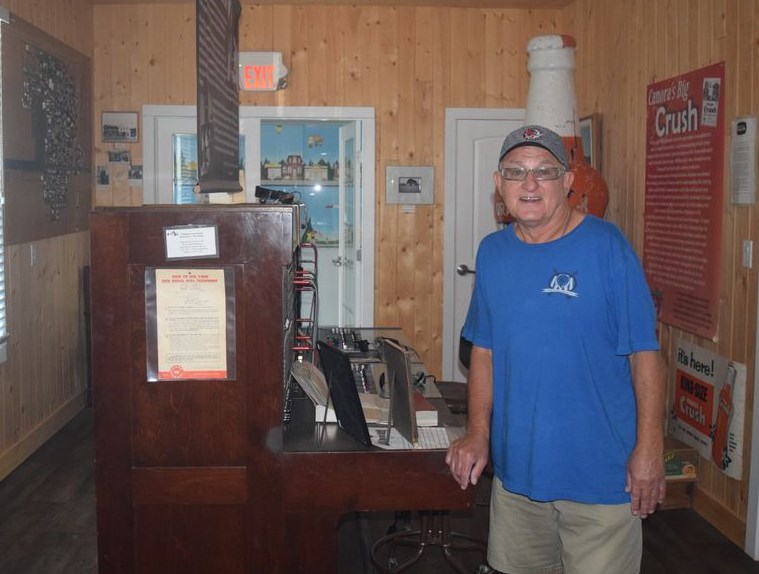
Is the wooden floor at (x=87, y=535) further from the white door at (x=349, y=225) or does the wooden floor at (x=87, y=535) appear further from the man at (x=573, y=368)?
the white door at (x=349, y=225)

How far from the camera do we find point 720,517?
13.3 feet

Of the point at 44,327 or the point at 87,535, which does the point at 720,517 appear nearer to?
the point at 87,535

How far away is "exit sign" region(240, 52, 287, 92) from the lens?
626 centimetres

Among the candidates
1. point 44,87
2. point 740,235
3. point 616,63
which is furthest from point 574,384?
point 44,87

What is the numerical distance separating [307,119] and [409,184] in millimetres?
862

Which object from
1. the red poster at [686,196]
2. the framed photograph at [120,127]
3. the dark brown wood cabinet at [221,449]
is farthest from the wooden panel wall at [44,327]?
the red poster at [686,196]

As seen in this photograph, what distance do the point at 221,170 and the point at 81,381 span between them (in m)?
3.73

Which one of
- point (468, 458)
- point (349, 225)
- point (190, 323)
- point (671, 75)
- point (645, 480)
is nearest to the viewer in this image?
point (645, 480)

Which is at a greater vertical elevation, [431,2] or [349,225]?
[431,2]

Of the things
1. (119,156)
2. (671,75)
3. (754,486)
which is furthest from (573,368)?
(119,156)

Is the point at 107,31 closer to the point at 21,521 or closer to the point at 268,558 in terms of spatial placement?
the point at 21,521

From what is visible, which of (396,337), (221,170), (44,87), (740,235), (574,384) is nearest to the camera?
(574,384)

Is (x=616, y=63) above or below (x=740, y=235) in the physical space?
above

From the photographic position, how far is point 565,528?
2082 millimetres
